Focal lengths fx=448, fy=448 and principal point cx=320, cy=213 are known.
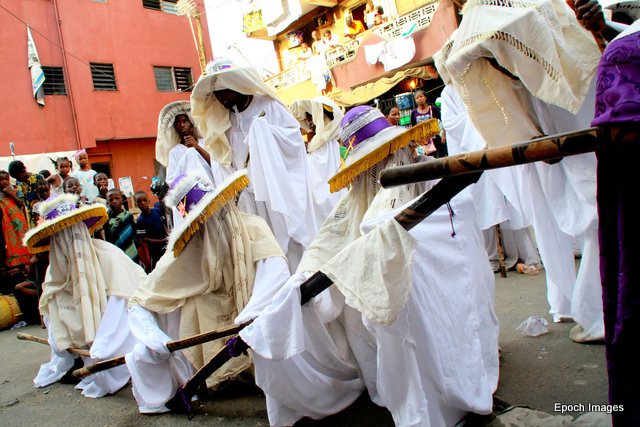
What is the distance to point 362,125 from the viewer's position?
2582 millimetres

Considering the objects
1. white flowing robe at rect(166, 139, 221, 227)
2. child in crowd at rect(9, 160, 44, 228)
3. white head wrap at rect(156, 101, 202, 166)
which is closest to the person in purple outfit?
white flowing robe at rect(166, 139, 221, 227)

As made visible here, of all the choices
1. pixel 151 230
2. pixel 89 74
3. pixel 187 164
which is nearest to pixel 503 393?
pixel 187 164

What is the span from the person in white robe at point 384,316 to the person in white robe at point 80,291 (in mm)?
1976

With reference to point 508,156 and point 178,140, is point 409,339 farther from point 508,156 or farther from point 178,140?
point 178,140

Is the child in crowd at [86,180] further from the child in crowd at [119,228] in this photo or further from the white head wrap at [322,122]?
the white head wrap at [322,122]

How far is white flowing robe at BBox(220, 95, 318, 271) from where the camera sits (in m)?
4.27

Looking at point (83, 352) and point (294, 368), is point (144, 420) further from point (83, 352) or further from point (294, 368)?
point (294, 368)

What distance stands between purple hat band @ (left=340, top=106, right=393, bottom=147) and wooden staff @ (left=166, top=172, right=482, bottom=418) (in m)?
0.86

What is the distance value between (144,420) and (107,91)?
15486mm

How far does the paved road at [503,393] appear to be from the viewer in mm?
2455

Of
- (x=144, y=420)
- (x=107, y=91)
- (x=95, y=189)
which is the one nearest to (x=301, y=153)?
(x=144, y=420)

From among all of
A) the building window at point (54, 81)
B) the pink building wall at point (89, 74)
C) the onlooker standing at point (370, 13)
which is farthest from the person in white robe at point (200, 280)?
the building window at point (54, 81)

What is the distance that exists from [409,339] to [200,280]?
173 cm

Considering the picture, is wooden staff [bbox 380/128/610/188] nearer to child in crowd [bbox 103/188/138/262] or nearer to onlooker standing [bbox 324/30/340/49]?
child in crowd [bbox 103/188/138/262]
